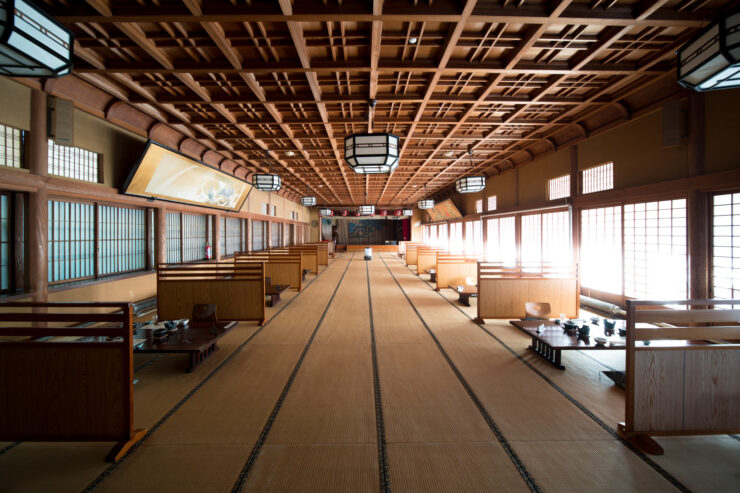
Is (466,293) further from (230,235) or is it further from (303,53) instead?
(230,235)

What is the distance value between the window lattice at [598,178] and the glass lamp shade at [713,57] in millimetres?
4486

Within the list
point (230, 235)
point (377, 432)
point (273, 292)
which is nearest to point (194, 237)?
point (230, 235)

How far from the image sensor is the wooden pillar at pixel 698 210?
449 cm

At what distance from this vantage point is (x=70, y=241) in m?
5.34

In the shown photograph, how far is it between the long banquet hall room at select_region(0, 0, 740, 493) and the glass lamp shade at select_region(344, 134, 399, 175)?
0.05 metres

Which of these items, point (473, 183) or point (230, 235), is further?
point (230, 235)

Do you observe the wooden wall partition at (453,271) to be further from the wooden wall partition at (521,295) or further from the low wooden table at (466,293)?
the wooden wall partition at (521,295)

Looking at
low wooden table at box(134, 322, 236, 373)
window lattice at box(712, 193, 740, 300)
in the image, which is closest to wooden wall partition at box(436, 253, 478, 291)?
window lattice at box(712, 193, 740, 300)

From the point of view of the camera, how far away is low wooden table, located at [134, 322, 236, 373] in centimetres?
353

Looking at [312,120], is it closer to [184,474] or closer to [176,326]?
[176,326]

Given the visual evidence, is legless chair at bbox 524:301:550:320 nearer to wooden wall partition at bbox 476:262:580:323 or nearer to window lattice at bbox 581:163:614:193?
wooden wall partition at bbox 476:262:580:323

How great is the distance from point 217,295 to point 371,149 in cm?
393

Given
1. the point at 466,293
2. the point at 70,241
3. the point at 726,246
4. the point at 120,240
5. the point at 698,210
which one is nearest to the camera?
the point at 726,246

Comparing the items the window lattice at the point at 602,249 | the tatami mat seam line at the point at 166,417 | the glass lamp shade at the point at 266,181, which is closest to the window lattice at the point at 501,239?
the window lattice at the point at 602,249
